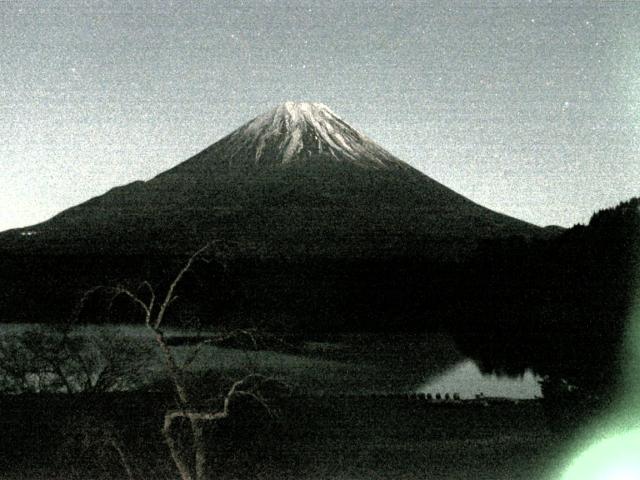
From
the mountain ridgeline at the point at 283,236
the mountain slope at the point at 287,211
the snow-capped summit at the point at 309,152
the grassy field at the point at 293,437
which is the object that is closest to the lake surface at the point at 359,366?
the grassy field at the point at 293,437

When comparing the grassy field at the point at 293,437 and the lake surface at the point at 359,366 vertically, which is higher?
the grassy field at the point at 293,437

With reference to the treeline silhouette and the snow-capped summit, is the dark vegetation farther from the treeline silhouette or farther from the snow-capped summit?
the snow-capped summit

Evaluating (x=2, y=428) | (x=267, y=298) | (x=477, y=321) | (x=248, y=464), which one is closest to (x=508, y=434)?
(x=248, y=464)

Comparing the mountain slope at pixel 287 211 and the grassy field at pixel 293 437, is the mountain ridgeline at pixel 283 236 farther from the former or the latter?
the grassy field at pixel 293 437

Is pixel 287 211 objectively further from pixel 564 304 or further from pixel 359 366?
pixel 564 304

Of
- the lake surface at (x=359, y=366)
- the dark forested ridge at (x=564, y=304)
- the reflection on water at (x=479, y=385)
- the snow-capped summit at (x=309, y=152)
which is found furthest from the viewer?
the snow-capped summit at (x=309, y=152)

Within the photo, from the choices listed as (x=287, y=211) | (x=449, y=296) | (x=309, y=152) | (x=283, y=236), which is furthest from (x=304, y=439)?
(x=309, y=152)

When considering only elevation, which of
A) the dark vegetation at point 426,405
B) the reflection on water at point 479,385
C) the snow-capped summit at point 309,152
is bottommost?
the reflection on water at point 479,385

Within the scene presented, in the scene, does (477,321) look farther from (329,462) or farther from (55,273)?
(55,273)

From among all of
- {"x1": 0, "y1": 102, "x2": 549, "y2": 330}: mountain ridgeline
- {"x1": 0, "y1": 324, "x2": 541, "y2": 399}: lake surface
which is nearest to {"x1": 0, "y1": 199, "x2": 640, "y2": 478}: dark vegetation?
{"x1": 0, "y1": 324, "x2": 541, "y2": 399}: lake surface
